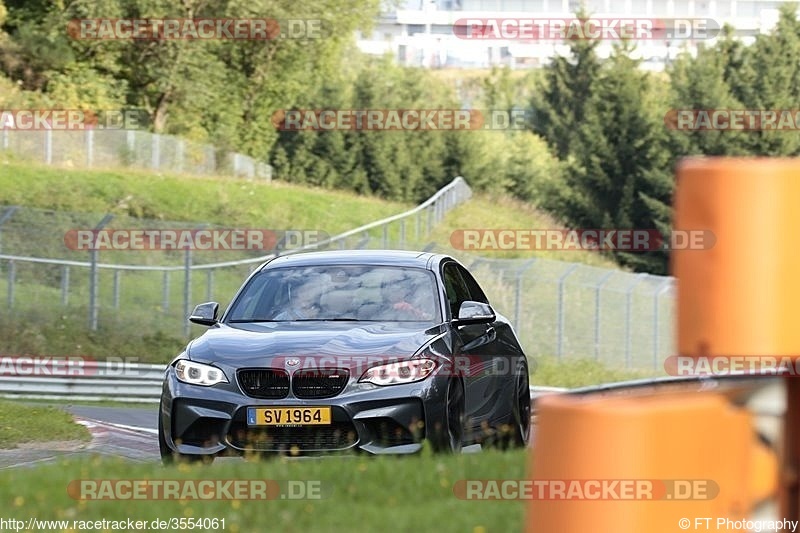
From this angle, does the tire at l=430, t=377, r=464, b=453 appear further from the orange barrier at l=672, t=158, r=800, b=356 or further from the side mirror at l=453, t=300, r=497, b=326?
the orange barrier at l=672, t=158, r=800, b=356

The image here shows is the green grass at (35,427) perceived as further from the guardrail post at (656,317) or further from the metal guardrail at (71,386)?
the guardrail post at (656,317)

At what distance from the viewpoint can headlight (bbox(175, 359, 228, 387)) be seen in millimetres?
10945

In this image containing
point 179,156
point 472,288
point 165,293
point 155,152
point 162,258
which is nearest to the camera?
point 472,288

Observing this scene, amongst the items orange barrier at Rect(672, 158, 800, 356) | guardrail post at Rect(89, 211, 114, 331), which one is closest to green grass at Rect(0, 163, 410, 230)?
guardrail post at Rect(89, 211, 114, 331)

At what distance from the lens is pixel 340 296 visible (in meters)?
12.3

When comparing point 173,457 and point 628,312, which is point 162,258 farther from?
point 173,457

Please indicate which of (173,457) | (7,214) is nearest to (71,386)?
(7,214)

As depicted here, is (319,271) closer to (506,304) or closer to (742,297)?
(742,297)

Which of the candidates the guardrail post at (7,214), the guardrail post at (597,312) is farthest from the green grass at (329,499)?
the guardrail post at (597,312)

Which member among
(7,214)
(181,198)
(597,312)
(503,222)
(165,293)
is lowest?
(503,222)

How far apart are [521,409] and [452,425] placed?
2.24 m

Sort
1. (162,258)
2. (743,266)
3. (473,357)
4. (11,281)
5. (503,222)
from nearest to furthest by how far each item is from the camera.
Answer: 1. (743,266)
2. (473,357)
3. (11,281)
4. (162,258)
5. (503,222)

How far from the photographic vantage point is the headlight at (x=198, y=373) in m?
10.9

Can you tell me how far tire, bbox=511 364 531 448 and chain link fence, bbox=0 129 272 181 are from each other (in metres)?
38.9
